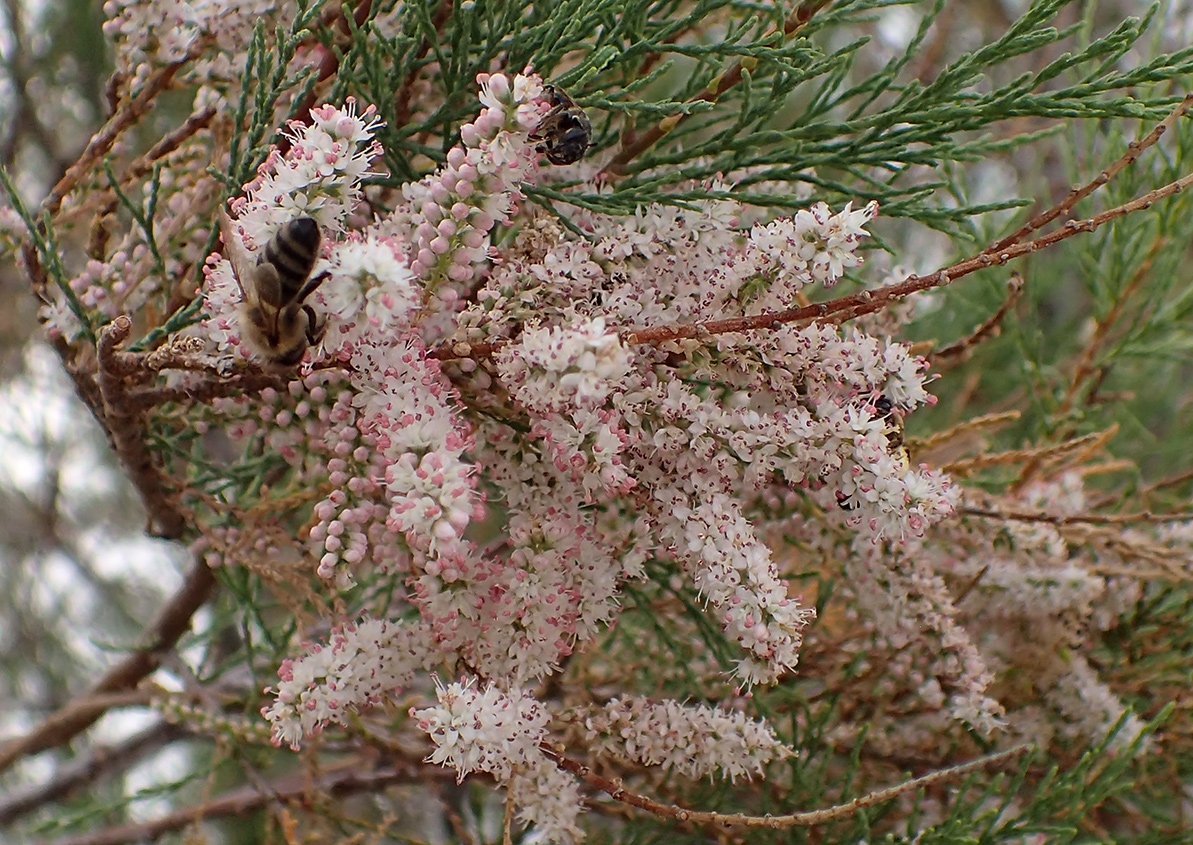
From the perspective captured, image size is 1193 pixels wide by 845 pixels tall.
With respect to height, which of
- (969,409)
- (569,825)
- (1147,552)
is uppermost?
(969,409)

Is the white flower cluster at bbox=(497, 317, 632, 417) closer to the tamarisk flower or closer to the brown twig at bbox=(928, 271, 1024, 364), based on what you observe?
the tamarisk flower

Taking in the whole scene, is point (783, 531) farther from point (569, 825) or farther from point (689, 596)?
point (569, 825)

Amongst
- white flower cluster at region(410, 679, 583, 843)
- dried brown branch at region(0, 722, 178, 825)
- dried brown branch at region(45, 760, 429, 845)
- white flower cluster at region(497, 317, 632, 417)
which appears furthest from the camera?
dried brown branch at region(0, 722, 178, 825)

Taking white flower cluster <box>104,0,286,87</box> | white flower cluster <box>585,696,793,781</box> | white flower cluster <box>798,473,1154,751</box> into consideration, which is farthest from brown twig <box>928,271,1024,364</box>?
white flower cluster <box>104,0,286,87</box>

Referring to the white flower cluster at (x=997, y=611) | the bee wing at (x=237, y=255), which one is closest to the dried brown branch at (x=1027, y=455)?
the white flower cluster at (x=997, y=611)

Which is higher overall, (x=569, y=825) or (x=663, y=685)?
(x=663, y=685)

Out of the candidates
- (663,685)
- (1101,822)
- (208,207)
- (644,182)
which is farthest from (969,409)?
(208,207)

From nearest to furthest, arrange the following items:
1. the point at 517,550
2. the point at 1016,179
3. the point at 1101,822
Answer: the point at 517,550, the point at 1101,822, the point at 1016,179
